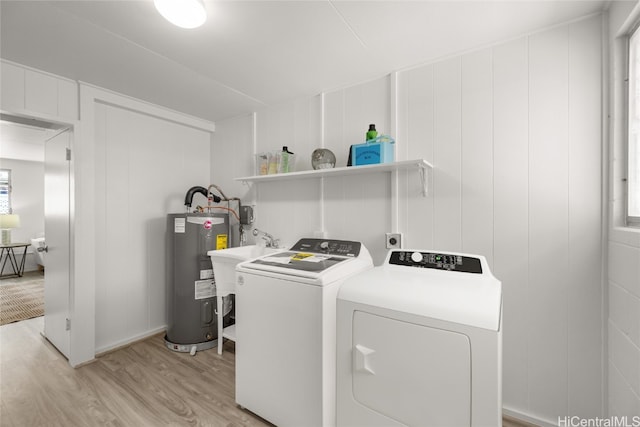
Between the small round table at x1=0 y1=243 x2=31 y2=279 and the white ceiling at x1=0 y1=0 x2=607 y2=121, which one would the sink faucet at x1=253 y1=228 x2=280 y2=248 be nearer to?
the white ceiling at x1=0 y1=0 x2=607 y2=121

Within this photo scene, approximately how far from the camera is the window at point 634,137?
1.21m

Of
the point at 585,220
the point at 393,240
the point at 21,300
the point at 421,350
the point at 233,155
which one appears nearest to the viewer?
the point at 421,350

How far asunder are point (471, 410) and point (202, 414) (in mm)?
1488

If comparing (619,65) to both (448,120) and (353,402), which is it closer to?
(448,120)

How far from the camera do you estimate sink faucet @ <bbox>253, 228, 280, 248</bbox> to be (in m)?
2.50

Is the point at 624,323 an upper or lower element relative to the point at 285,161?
lower

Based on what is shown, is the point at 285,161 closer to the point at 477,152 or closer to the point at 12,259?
the point at 477,152

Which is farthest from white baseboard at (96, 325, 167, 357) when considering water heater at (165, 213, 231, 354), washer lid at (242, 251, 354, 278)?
washer lid at (242, 251, 354, 278)

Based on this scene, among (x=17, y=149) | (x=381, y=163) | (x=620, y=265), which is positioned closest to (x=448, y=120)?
(x=381, y=163)

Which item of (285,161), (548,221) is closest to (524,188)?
(548,221)

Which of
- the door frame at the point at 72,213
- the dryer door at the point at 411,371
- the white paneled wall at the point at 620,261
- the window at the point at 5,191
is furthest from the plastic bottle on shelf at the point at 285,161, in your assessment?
the window at the point at 5,191

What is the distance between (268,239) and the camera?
8.35ft

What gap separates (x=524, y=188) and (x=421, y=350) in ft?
3.74

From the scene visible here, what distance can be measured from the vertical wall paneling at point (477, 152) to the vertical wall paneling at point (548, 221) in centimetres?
20
